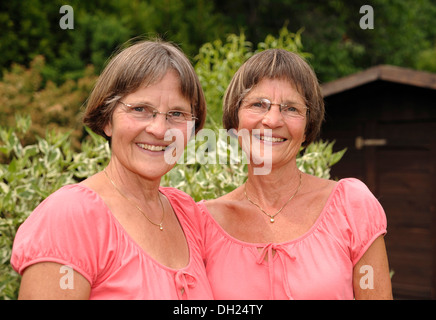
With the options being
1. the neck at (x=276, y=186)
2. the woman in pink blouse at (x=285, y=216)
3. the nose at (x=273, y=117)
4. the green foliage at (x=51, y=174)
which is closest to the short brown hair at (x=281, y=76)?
the woman in pink blouse at (x=285, y=216)

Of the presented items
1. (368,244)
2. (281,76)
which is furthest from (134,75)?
(368,244)

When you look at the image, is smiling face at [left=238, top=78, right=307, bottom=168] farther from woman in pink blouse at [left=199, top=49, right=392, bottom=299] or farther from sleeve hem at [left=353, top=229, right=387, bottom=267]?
sleeve hem at [left=353, top=229, right=387, bottom=267]

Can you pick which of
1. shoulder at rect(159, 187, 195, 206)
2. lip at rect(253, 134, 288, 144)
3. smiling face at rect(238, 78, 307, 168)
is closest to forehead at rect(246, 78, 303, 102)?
smiling face at rect(238, 78, 307, 168)

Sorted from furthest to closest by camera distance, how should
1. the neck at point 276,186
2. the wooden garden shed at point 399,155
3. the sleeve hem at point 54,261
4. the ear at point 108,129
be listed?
the wooden garden shed at point 399,155 → the neck at point 276,186 → the ear at point 108,129 → the sleeve hem at point 54,261

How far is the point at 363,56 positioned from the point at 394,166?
12517 mm

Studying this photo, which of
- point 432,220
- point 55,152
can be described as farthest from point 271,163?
point 432,220

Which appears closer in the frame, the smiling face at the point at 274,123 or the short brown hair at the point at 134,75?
the short brown hair at the point at 134,75

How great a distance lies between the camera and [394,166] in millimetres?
8117

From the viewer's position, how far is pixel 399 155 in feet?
26.4

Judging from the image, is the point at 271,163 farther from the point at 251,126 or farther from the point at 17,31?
the point at 17,31

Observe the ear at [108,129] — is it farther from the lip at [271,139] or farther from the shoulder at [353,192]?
the shoulder at [353,192]

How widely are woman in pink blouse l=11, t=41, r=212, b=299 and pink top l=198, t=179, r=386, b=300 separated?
18 centimetres

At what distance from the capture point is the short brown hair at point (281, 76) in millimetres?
2453
